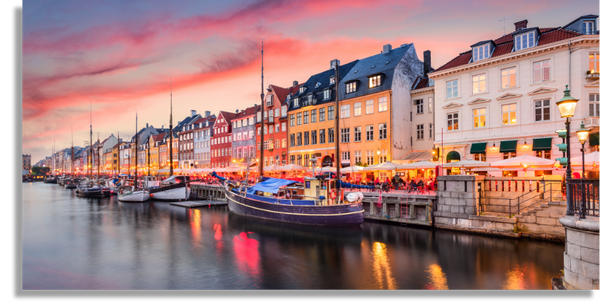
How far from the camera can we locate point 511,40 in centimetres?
2597

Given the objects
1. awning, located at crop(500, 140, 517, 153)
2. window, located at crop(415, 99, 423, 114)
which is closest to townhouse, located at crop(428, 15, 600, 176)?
awning, located at crop(500, 140, 517, 153)

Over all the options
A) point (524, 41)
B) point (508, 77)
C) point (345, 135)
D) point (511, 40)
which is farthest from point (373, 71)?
point (524, 41)

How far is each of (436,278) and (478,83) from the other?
20238 millimetres

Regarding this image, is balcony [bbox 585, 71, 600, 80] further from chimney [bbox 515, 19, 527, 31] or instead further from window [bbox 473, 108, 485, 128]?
chimney [bbox 515, 19, 527, 31]

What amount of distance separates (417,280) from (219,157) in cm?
5538

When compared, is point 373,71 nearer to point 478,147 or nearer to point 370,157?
point 370,157

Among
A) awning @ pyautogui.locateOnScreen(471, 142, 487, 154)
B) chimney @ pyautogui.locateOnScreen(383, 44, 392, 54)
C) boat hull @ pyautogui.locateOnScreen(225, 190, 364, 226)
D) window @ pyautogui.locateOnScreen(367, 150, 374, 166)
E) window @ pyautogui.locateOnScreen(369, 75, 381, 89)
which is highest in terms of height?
chimney @ pyautogui.locateOnScreen(383, 44, 392, 54)

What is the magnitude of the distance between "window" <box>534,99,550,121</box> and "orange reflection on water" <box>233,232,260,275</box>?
71.3 feet

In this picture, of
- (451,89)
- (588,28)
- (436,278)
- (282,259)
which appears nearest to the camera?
(436,278)

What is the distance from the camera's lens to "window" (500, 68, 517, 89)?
25.0 m

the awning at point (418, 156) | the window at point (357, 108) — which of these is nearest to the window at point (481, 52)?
the awning at point (418, 156)
